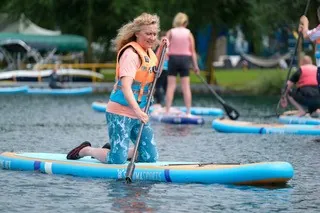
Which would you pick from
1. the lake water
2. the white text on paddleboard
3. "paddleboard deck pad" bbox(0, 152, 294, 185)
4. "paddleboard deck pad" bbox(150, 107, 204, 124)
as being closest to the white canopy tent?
the lake water

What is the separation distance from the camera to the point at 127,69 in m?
11.4

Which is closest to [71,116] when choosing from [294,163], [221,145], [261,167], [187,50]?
[187,50]

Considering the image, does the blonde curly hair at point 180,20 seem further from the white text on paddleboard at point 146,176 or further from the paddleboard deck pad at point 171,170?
the white text on paddleboard at point 146,176

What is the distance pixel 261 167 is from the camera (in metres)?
10.8

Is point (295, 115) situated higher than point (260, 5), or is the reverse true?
point (260, 5)

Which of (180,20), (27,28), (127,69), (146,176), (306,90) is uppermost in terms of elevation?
(180,20)

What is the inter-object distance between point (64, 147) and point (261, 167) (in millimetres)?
5174

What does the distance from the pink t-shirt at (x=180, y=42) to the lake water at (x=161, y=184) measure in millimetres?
1434

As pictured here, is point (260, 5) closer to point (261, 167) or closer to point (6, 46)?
point (6, 46)

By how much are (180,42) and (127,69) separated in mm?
9328

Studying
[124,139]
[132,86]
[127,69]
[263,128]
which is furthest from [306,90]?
[127,69]

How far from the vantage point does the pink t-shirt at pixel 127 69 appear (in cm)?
1138

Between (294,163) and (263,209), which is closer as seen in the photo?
(263,209)

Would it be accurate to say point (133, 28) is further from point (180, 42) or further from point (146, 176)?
point (180, 42)
